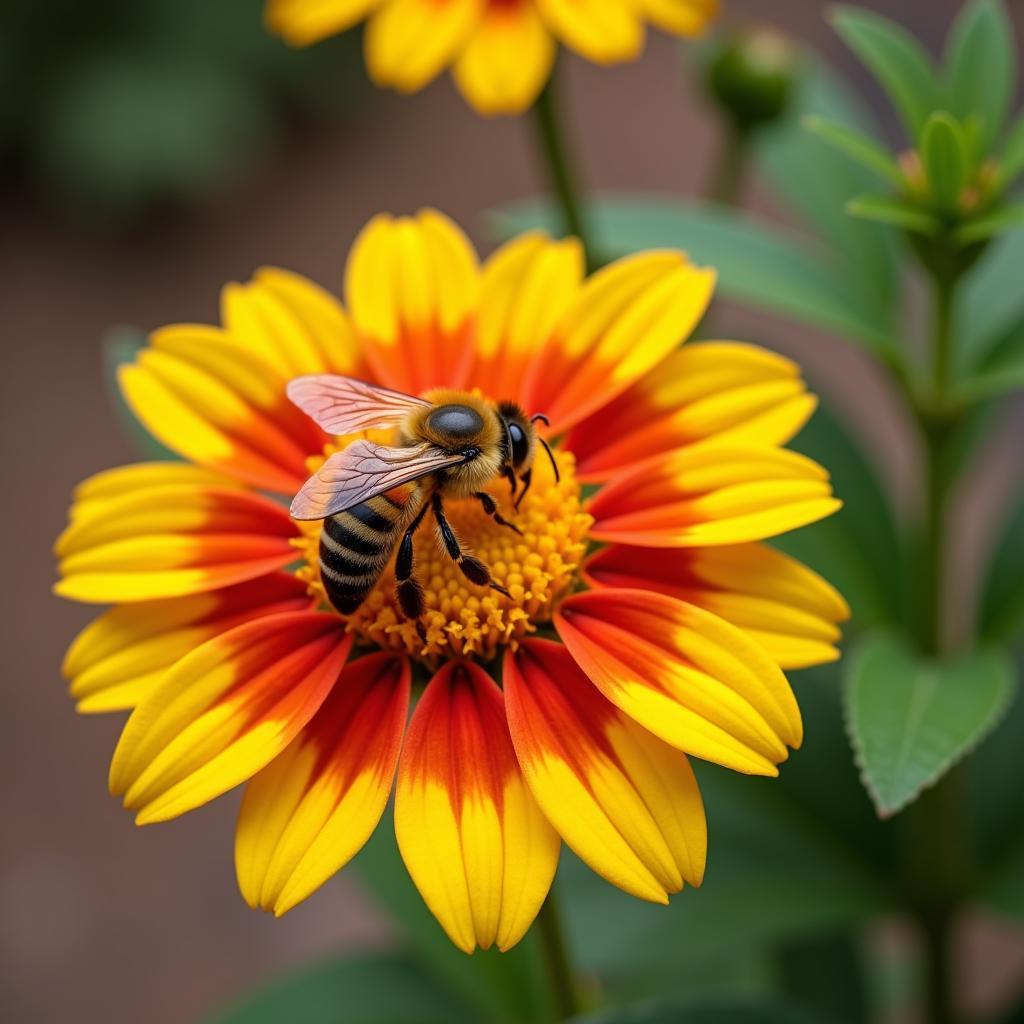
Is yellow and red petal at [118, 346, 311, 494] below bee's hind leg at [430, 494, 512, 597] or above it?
above

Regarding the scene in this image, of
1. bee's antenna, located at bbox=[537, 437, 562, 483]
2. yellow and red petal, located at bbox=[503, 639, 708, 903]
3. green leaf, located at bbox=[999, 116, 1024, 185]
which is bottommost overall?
yellow and red petal, located at bbox=[503, 639, 708, 903]

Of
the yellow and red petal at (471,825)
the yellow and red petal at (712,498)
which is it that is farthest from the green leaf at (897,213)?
the yellow and red petal at (471,825)

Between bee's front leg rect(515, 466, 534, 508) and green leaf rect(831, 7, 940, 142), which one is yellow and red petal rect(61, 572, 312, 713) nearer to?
bee's front leg rect(515, 466, 534, 508)

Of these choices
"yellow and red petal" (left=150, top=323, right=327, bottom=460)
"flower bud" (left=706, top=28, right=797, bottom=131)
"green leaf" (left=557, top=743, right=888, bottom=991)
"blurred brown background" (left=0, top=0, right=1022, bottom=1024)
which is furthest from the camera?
"blurred brown background" (left=0, top=0, right=1022, bottom=1024)

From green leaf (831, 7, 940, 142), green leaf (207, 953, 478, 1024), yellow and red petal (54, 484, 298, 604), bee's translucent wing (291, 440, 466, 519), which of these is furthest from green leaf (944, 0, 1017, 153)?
green leaf (207, 953, 478, 1024)

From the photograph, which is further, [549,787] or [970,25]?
[970,25]

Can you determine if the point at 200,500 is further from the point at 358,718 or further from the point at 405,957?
the point at 405,957

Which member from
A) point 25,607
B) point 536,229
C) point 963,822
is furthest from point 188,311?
point 963,822
